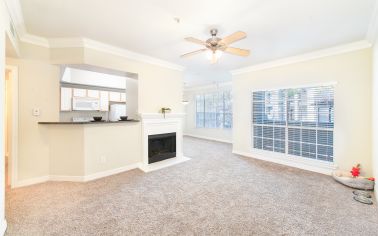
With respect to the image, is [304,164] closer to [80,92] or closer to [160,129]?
[160,129]

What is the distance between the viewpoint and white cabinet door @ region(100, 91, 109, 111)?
5861 mm

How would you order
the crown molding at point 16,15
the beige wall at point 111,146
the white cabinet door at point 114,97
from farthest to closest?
the white cabinet door at point 114,97
the beige wall at point 111,146
the crown molding at point 16,15

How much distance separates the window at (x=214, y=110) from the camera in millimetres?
7535

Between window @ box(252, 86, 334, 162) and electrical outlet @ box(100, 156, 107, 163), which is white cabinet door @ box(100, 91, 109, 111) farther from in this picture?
window @ box(252, 86, 334, 162)

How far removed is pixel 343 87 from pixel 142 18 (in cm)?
395

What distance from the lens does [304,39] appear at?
3100 mm

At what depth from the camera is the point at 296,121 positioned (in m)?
4.13

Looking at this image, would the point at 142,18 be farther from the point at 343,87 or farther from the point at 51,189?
the point at 343,87

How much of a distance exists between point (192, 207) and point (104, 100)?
5.01 metres

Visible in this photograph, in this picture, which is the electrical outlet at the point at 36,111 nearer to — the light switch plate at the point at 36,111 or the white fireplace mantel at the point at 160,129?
the light switch plate at the point at 36,111

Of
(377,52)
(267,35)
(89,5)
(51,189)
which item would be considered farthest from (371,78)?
(51,189)

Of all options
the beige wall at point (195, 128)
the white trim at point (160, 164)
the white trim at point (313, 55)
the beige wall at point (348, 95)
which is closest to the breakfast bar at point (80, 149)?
the white trim at point (160, 164)

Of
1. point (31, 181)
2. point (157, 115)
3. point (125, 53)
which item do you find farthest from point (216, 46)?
point (31, 181)

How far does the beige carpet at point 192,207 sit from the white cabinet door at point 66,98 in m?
2.81
